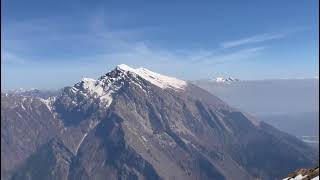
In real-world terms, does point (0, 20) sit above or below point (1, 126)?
above

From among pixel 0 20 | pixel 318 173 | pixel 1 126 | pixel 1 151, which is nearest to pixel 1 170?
pixel 1 151

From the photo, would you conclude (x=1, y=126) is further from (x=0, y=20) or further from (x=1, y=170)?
(x=0, y=20)

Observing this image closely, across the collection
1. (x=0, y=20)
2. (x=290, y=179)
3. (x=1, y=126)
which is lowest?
(x=290, y=179)

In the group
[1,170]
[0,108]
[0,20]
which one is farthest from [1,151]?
[0,20]

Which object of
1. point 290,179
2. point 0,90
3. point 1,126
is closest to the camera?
point 1,126

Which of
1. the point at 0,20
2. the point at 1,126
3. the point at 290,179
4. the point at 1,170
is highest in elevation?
the point at 0,20

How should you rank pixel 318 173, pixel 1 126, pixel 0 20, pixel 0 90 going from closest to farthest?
pixel 1 126, pixel 0 90, pixel 0 20, pixel 318 173

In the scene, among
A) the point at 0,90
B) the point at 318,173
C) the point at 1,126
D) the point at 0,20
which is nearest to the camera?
the point at 1,126

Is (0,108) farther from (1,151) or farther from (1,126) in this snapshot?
(1,151)

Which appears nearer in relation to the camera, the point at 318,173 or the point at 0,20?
the point at 0,20
